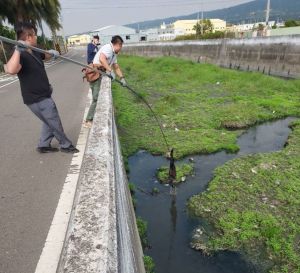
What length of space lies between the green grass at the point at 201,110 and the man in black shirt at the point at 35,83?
7.22 ft

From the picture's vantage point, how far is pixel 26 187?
4.24 metres

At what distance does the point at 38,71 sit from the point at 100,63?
67.9 inches

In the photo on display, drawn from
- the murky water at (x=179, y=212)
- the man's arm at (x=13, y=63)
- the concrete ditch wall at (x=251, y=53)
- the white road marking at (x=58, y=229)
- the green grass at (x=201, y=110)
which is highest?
the man's arm at (x=13, y=63)

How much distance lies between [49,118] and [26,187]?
118cm

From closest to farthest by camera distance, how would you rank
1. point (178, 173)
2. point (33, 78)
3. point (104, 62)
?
point (33, 78) < point (104, 62) < point (178, 173)

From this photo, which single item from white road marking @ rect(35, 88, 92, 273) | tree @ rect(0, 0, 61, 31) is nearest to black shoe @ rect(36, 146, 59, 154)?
white road marking @ rect(35, 88, 92, 273)

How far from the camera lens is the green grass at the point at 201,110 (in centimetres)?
775

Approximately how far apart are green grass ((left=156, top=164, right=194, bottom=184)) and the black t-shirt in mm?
2536

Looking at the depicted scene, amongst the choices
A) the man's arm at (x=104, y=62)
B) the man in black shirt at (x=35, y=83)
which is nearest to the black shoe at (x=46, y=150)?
the man in black shirt at (x=35, y=83)

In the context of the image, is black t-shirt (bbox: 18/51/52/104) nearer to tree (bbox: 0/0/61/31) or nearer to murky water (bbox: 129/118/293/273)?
murky water (bbox: 129/118/293/273)

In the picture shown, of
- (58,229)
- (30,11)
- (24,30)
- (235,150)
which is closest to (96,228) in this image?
(58,229)

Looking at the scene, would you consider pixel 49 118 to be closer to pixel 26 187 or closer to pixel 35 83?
pixel 35 83

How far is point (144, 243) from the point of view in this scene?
446 cm

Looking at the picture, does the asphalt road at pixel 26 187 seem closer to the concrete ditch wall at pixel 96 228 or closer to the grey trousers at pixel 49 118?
the grey trousers at pixel 49 118
